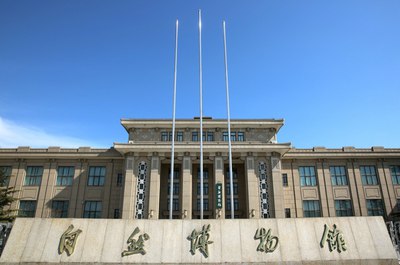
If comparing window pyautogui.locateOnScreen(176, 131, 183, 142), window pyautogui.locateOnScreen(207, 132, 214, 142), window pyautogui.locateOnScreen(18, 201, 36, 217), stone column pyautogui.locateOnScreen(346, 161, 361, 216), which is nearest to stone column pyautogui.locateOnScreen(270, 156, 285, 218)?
window pyautogui.locateOnScreen(207, 132, 214, 142)

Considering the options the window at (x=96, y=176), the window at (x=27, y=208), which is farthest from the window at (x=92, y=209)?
the window at (x=27, y=208)

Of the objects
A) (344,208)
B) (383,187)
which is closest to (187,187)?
(344,208)

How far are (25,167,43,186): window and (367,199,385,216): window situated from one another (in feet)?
114

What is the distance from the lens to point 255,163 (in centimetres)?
2778

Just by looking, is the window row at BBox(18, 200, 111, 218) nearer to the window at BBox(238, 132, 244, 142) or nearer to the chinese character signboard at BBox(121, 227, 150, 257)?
the window at BBox(238, 132, 244, 142)

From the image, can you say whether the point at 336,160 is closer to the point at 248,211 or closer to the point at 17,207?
the point at 248,211

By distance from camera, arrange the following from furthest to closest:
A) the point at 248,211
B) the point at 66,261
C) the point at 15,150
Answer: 1. the point at 15,150
2. the point at 248,211
3. the point at 66,261

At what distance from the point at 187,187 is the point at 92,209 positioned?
10.4 metres

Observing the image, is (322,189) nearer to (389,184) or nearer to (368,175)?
(368,175)

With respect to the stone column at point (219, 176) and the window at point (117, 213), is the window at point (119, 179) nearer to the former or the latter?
the window at point (117, 213)

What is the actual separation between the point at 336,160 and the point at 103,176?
82.7 feet

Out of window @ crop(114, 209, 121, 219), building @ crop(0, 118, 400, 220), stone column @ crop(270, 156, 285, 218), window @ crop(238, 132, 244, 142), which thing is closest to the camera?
stone column @ crop(270, 156, 285, 218)

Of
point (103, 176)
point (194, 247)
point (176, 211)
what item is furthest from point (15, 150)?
point (194, 247)

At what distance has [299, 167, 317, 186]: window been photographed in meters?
29.8
